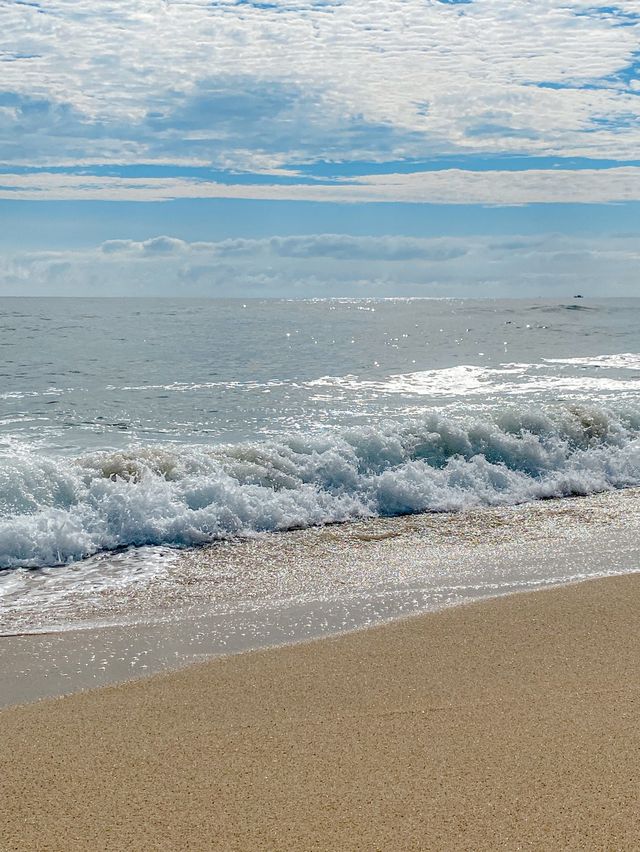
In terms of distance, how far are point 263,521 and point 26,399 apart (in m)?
10.6

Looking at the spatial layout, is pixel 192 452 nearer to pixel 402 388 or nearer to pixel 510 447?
pixel 510 447

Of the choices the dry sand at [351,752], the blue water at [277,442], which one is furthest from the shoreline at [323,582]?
the blue water at [277,442]

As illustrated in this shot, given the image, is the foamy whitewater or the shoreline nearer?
the shoreline

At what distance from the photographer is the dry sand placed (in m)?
3.45

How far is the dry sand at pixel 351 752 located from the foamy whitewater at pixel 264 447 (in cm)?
288

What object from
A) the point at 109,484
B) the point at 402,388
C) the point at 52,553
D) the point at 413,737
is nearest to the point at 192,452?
the point at 109,484

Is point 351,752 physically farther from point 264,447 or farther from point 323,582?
point 264,447

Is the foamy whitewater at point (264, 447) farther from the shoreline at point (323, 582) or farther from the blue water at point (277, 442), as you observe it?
the shoreline at point (323, 582)

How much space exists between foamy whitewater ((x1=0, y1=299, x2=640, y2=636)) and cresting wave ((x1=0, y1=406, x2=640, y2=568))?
0.02 metres

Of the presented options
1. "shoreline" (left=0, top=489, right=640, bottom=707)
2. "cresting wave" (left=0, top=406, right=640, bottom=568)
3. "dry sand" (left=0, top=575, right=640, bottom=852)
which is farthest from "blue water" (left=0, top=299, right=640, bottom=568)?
"dry sand" (left=0, top=575, right=640, bottom=852)

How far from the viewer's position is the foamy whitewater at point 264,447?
9242 millimetres

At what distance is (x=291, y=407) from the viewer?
1778 centimetres

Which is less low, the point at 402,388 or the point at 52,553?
Result: the point at 52,553

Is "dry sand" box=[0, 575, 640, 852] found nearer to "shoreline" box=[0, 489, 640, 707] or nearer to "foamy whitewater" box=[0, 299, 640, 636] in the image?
"shoreline" box=[0, 489, 640, 707]
